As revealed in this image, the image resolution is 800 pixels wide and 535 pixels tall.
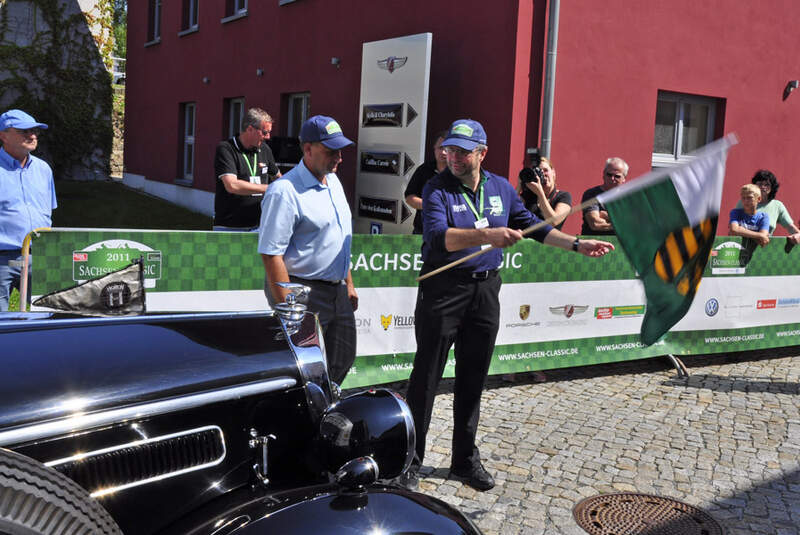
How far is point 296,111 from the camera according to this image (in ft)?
45.9

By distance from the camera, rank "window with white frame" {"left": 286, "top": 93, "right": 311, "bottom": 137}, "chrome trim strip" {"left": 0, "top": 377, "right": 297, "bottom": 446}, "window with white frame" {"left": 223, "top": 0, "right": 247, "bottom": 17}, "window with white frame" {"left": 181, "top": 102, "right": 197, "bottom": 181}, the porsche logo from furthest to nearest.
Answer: "window with white frame" {"left": 181, "top": 102, "right": 197, "bottom": 181}, "window with white frame" {"left": 223, "top": 0, "right": 247, "bottom": 17}, "window with white frame" {"left": 286, "top": 93, "right": 311, "bottom": 137}, the porsche logo, "chrome trim strip" {"left": 0, "top": 377, "right": 297, "bottom": 446}

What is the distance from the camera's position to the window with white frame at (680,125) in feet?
34.5

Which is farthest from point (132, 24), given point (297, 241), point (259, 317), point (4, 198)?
point (259, 317)

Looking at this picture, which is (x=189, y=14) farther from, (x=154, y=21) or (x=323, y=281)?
(x=323, y=281)

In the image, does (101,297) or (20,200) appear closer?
(101,297)

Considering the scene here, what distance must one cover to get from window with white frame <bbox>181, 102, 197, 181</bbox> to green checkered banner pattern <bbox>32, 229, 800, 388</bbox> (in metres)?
13.9

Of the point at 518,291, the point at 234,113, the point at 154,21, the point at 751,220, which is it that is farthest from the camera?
the point at 154,21

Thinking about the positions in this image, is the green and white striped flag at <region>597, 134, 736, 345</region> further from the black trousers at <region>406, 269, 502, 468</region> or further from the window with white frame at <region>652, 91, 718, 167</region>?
the window with white frame at <region>652, 91, 718, 167</region>

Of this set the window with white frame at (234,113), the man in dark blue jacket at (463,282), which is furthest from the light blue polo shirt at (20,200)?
the window with white frame at (234,113)

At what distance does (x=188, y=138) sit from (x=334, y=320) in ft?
52.1

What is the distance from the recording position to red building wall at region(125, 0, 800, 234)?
9.02 m

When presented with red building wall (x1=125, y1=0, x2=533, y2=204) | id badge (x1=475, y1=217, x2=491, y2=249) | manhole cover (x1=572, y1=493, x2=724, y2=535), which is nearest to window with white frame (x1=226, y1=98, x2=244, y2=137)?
red building wall (x1=125, y1=0, x2=533, y2=204)

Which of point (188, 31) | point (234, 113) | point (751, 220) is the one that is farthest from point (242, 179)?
point (188, 31)

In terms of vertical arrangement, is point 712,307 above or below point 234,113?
below
